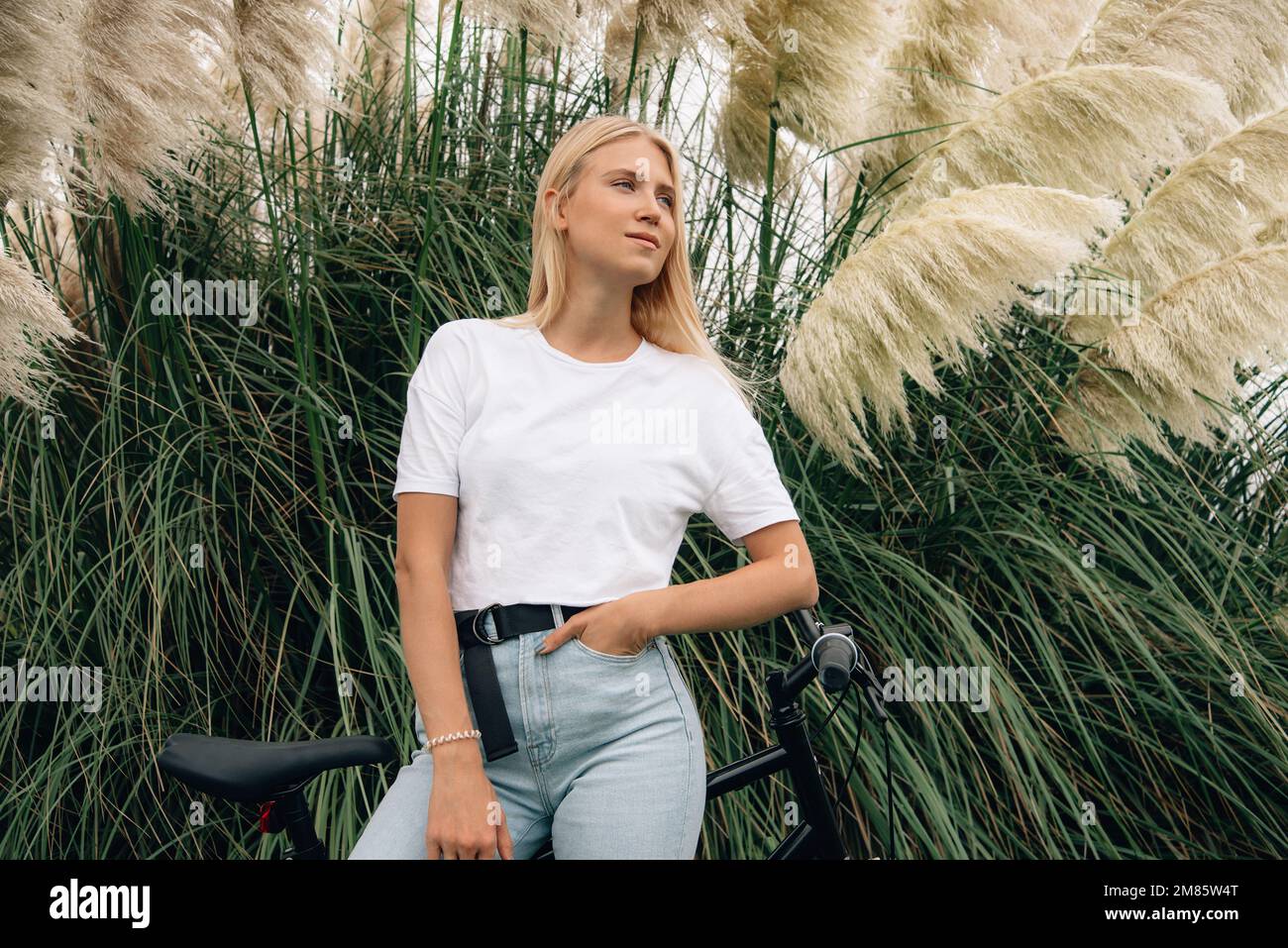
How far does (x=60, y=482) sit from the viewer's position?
280 cm

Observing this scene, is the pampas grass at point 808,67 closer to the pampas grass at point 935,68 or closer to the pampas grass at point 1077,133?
the pampas grass at point 935,68

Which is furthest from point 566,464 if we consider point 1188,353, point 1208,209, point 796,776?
point 1208,209

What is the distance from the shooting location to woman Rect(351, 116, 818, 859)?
136 centimetres

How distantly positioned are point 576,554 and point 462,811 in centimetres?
35

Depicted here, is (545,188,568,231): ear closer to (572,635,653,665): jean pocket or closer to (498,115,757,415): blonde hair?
(498,115,757,415): blonde hair

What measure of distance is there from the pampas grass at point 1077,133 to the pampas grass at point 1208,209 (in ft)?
0.29

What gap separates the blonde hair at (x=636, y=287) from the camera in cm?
157

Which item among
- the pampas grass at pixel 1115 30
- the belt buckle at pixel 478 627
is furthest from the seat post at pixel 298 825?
the pampas grass at pixel 1115 30

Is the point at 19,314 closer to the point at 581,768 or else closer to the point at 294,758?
the point at 294,758

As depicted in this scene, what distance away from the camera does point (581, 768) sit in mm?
1388

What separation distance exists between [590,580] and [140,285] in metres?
2.04

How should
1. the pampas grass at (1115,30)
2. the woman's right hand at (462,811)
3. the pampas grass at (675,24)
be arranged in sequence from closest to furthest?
the woman's right hand at (462,811) < the pampas grass at (675,24) < the pampas grass at (1115,30)

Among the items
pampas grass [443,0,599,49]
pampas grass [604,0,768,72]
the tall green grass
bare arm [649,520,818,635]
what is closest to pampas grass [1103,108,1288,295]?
the tall green grass
